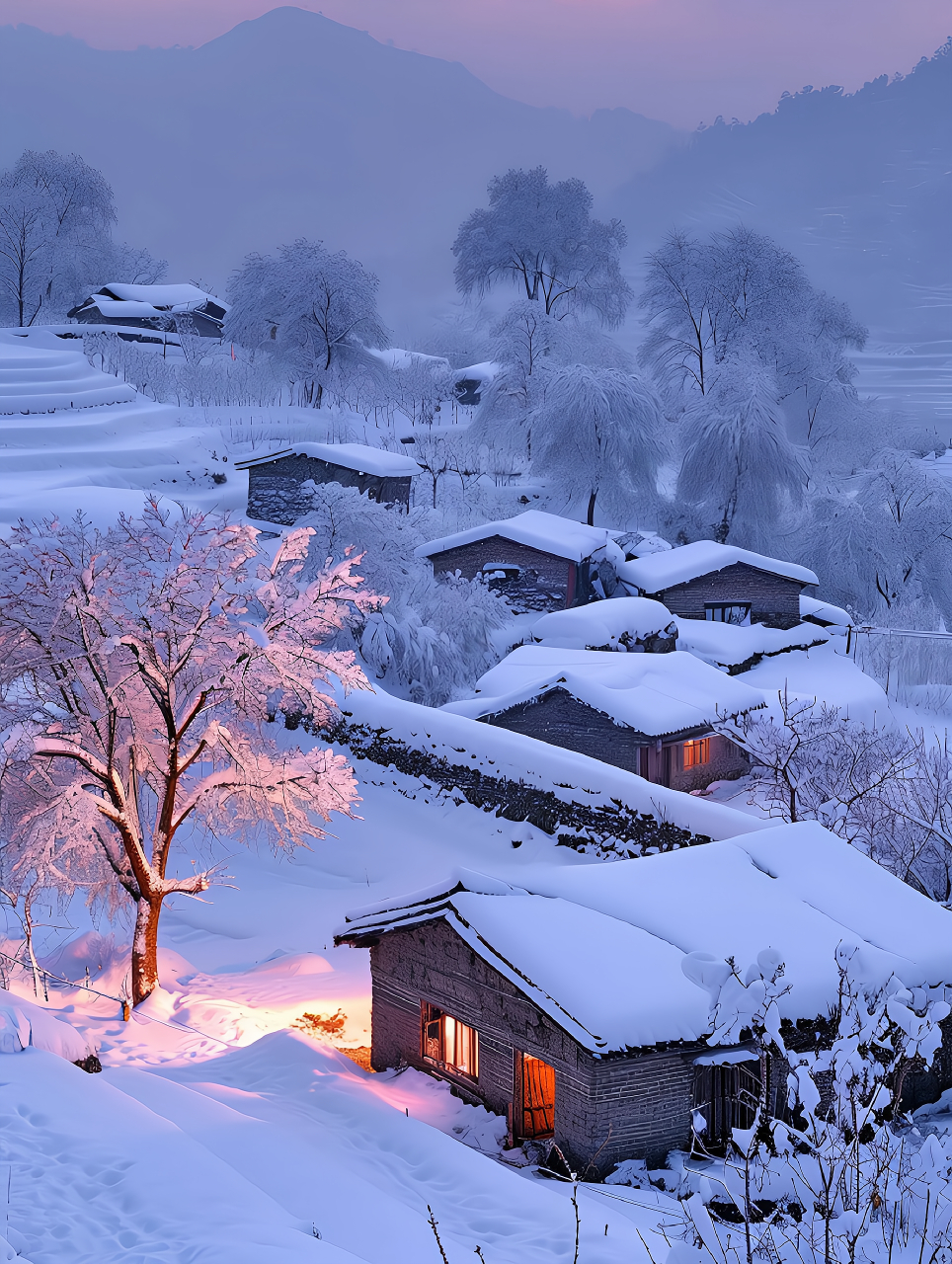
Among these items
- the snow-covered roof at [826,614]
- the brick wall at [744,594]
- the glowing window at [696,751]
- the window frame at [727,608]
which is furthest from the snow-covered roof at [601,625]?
the snow-covered roof at [826,614]

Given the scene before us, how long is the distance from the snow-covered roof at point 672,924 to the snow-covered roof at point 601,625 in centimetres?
1734

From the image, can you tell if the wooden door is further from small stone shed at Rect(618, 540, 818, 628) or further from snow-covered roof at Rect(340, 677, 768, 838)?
small stone shed at Rect(618, 540, 818, 628)

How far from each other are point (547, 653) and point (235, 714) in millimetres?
12798

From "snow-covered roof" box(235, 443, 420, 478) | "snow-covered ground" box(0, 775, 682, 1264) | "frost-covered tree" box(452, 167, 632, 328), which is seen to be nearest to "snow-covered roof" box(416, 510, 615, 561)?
"snow-covered roof" box(235, 443, 420, 478)

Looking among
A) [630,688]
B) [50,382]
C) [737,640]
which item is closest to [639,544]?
[737,640]

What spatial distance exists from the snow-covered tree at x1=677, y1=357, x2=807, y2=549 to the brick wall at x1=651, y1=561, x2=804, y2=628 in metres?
7.67

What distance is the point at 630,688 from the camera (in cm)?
2509

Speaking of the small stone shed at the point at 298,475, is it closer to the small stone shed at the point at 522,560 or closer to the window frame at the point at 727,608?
the small stone shed at the point at 522,560

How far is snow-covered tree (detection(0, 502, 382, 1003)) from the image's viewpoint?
1402cm

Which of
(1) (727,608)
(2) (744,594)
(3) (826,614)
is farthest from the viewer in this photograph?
(3) (826,614)

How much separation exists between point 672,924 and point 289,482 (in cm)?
2677

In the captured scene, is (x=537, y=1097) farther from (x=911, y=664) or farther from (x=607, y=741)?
(x=911, y=664)

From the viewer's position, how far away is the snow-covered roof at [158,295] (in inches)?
2477

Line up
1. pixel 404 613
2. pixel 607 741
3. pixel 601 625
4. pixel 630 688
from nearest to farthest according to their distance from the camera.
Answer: pixel 607 741 → pixel 630 688 → pixel 404 613 → pixel 601 625
